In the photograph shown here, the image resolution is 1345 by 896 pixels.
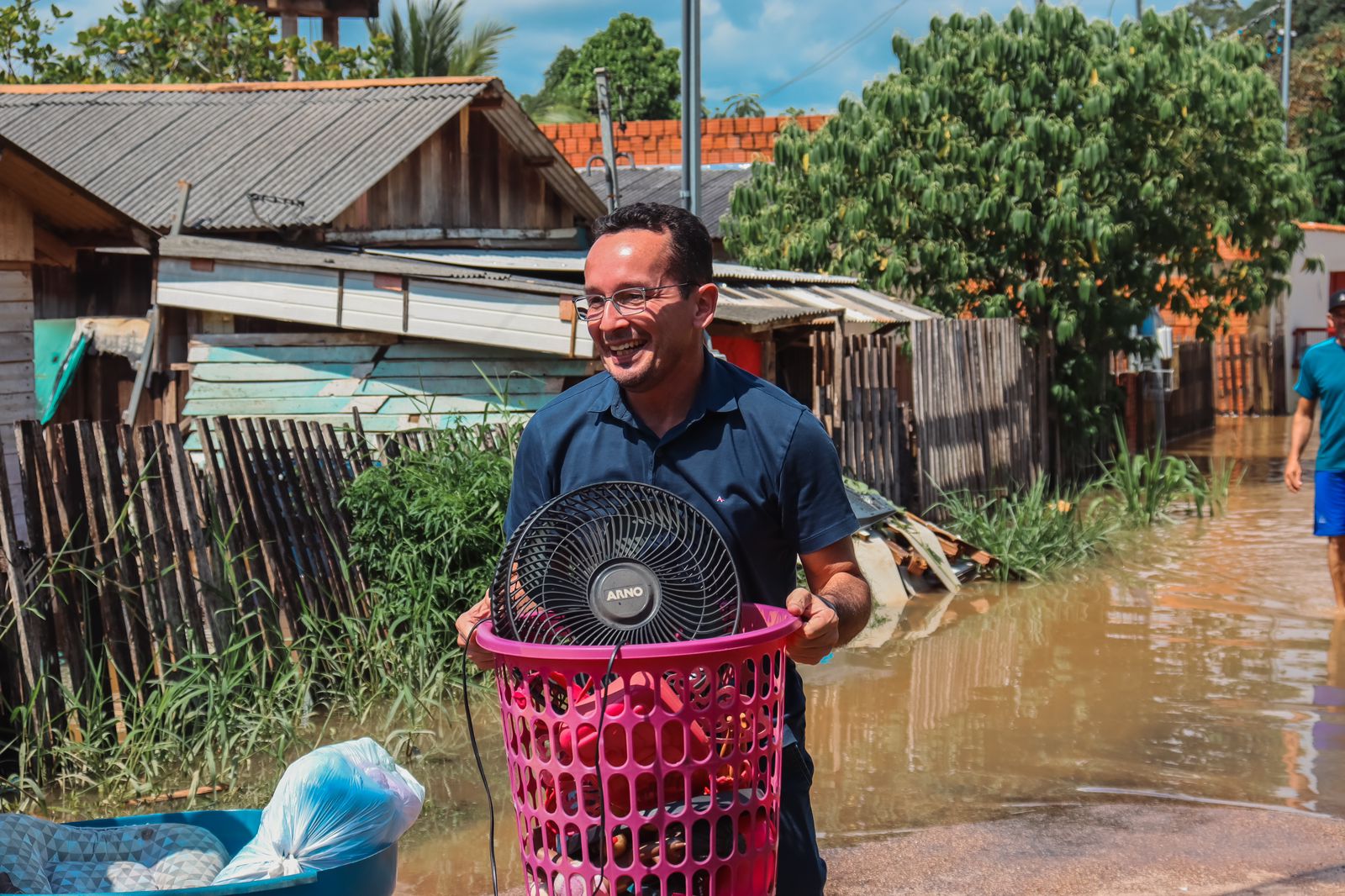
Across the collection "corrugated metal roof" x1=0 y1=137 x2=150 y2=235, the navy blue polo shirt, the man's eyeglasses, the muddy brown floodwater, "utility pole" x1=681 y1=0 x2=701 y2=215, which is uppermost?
"utility pole" x1=681 y1=0 x2=701 y2=215

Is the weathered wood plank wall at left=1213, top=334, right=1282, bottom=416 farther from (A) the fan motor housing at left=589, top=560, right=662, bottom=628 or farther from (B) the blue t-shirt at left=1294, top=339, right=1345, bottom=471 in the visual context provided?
(A) the fan motor housing at left=589, top=560, right=662, bottom=628

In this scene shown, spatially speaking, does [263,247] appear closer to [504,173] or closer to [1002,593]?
[504,173]

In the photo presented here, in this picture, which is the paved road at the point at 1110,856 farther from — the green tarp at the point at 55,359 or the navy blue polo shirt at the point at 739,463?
the green tarp at the point at 55,359

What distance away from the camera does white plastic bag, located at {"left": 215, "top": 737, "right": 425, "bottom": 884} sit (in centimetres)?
300

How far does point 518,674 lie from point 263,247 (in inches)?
385

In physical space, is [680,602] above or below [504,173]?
below

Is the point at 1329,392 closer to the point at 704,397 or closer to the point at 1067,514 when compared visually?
the point at 1067,514

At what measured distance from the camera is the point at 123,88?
56.0 feet

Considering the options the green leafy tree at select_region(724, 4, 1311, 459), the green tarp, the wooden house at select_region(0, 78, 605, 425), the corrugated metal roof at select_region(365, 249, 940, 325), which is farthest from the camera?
the green tarp

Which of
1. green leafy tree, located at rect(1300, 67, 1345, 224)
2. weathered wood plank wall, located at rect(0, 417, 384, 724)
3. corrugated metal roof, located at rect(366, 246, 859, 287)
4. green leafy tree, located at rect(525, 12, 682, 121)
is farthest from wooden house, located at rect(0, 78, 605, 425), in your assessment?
green leafy tree, located at rect(525, 12, 682, 121)

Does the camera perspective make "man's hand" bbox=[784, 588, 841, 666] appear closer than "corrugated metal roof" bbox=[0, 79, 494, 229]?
Yes

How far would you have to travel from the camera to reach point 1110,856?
194 inches

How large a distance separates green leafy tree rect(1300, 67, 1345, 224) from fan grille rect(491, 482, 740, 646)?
32.9 meters

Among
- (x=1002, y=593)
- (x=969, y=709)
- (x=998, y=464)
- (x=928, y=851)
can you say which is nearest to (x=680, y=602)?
(x=928, y=851)
